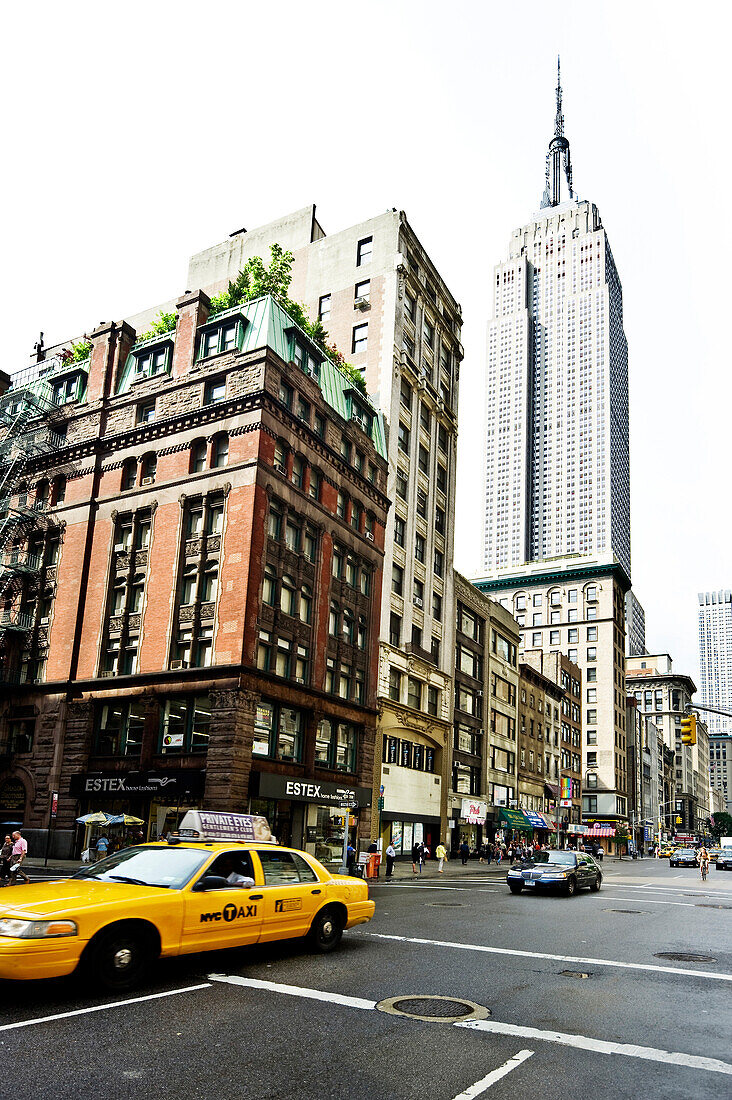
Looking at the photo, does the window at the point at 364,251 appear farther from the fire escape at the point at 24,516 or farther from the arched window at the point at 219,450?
the arched window at the point at 219,450

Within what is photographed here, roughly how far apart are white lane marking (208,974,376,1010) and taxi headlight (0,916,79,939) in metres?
2.27

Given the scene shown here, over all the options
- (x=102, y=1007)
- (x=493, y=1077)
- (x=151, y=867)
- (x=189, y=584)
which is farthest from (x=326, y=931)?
(x=189, y=584)

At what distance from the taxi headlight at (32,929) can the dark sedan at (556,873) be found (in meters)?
21.8

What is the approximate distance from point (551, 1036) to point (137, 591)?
32.9m

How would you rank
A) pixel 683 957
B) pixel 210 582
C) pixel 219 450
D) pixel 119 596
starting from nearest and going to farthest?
pixel 683 957 → pixel 210 582 → pixel 219 450 → pixel 119 596

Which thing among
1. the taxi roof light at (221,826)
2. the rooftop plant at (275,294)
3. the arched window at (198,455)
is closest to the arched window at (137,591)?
the arched window at (198,455)

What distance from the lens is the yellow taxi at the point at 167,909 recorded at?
8.65m

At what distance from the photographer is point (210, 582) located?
118 ft

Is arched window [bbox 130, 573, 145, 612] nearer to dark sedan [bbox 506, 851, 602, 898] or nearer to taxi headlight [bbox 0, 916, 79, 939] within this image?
dark sedan [bbox 506, 851, 602, 898]

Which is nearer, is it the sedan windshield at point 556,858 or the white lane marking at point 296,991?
the white lane marking at point 296,991

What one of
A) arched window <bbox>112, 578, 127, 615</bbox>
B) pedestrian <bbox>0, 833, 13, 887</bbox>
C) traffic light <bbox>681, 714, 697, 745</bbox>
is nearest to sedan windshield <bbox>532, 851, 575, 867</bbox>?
traffic light <bbox>681, 714, 697, 745</bbox>

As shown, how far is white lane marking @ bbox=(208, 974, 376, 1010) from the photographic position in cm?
922

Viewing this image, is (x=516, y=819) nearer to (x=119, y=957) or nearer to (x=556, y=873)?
(x=556, y=873)

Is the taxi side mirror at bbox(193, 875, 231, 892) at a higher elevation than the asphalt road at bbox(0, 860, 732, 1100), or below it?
higher
